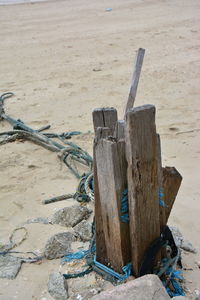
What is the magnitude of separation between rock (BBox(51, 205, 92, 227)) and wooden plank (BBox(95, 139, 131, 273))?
85cm

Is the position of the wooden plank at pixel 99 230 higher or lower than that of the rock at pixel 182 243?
higher

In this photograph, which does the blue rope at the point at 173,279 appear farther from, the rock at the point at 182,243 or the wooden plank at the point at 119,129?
Answer: the wooden plank at the point at 119,129

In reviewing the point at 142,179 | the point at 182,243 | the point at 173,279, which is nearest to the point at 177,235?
the point at 182,243

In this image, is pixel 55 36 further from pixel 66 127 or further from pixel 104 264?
pixel 104 264

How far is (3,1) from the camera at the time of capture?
76.4ft

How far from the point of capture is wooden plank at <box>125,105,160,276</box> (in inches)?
85.4

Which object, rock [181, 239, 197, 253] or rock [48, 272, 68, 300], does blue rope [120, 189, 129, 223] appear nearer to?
rock [48, 272, 68, 300]

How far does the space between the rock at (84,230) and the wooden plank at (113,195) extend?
569mm

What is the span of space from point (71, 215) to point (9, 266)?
0.75m

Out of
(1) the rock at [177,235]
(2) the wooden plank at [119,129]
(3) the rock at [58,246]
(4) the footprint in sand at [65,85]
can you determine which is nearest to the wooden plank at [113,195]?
(2) the wooden plank at [119,129]

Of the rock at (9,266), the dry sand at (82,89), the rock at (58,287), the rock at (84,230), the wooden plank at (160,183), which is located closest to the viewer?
the wooden plank at (160,183)

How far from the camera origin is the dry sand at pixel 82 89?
3.69 m

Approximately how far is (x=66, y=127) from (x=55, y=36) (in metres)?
7.20

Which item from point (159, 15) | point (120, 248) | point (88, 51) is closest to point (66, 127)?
point (120, 248)
